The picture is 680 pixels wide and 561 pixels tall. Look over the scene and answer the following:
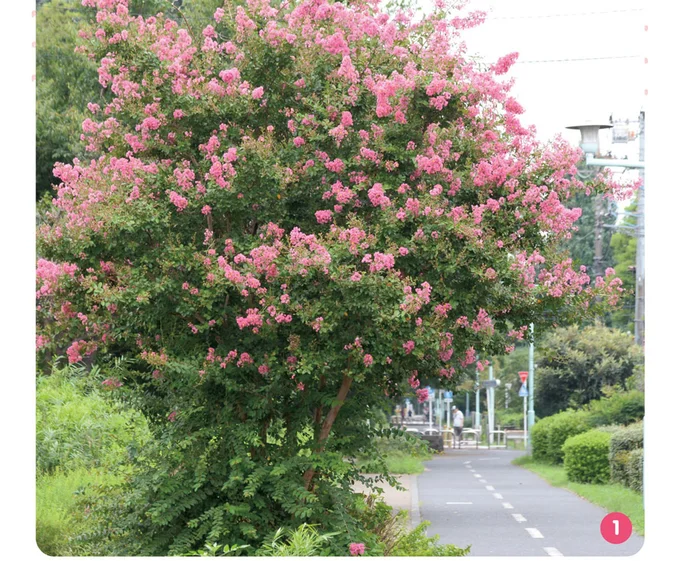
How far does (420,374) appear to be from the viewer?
7449 millimetres

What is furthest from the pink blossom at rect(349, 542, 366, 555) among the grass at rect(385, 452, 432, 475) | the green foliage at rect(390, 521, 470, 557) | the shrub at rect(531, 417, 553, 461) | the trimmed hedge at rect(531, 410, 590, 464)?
the shrub at rect(531, 417, 553, 461)

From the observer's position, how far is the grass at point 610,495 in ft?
33.2

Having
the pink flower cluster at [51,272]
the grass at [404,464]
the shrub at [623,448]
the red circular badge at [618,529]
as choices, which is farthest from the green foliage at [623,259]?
the pink flower cluster at [51,272]

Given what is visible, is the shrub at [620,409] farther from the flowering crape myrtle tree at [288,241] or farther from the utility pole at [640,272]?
the flowering crape myrtle tree at [288,241]

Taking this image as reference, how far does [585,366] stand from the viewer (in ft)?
89.6

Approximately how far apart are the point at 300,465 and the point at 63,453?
518 centimetres

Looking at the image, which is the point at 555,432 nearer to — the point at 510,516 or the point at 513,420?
the point at 510,516

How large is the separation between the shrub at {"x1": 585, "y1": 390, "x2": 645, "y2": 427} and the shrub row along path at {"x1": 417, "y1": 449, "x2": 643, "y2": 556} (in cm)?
163

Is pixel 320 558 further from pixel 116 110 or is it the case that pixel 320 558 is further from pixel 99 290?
pixel 116 110

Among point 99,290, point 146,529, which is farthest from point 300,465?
point 99,290

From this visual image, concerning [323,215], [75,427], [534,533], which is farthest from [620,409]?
[323,215]

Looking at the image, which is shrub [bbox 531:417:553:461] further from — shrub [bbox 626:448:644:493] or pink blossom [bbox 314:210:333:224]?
pink blossom [bbox 314:210:333:224]

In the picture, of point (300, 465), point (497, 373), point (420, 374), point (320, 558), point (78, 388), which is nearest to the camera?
point (320, 558)

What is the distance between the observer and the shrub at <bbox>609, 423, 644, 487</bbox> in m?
13.3
